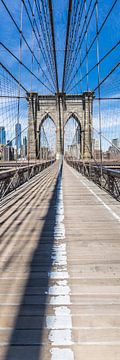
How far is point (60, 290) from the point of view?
6.23 ft

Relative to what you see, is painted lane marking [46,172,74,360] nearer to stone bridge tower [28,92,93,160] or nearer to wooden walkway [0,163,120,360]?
wooden walkway [0,163,120,360]

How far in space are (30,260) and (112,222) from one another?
4.78 feet

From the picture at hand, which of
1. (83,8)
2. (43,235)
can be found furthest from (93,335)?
(83,8)

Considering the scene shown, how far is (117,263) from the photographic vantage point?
2303 millimetres

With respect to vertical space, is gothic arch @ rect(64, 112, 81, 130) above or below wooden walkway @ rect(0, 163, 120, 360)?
above

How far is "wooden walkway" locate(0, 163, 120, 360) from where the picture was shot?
4.47 feet

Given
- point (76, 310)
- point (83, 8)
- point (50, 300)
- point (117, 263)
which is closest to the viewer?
point (76, 310)

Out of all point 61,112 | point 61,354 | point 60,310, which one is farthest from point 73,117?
point 61,354

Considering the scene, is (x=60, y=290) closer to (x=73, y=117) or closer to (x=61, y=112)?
(x=61, y=112)

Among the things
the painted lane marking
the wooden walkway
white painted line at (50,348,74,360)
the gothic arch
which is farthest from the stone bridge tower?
white painted line at (50,348,74,360)

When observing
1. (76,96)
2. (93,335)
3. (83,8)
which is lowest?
(93,335)

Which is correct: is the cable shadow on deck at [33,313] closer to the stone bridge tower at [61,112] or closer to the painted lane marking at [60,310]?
the painted lane marking at [60,310]

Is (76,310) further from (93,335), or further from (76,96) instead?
(76,96)

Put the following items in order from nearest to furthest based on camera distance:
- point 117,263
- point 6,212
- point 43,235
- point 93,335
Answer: point 93,335
point 117,263
point 43,235
point 6,212
